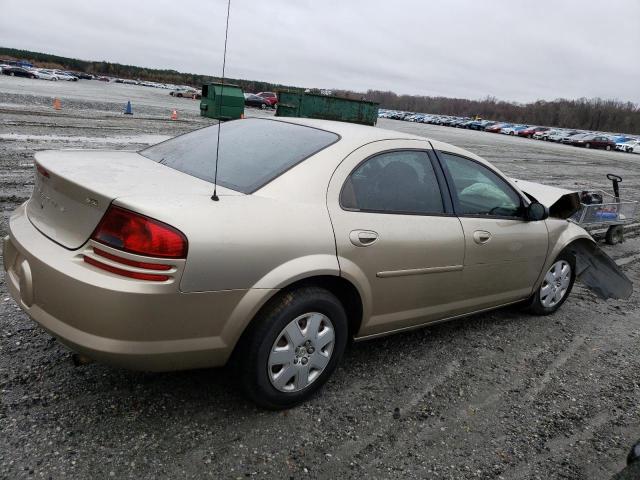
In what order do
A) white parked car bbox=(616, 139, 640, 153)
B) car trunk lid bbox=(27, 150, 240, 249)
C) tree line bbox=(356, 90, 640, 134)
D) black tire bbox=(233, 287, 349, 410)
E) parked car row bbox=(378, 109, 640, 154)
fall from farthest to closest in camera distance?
1. tree line bbox=(356, 90, 640, 134)
2. parked car row bbox=(378, 109, 640, 154)
3. white parked car bbox=(616, 139, 640, 153)
4. black tire bbox=(233, 287, 349, 410)
5. car trunk lid bbox=(27, 150, 240, 249)

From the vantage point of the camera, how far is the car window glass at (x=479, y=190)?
371 centimetres

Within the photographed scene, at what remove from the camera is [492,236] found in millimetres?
3781

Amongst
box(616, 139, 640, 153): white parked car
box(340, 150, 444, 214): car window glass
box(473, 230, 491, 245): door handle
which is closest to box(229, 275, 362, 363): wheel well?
box(340, 150, 444, 214): car window glass

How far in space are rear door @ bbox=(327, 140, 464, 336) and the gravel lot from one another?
503 millimetres

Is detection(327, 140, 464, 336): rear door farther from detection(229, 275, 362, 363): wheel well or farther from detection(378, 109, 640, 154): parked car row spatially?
detection(378, 109, 640, 154): parked car row

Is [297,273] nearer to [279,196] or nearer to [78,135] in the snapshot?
[279,196]

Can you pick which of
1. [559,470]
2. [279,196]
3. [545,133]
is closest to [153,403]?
[279,196]

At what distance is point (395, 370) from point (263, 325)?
1.30m

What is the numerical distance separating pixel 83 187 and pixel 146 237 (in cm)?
49

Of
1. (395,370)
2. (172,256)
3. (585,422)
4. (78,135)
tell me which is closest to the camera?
(172,256)

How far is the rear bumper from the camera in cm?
226

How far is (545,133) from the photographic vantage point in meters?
60.2

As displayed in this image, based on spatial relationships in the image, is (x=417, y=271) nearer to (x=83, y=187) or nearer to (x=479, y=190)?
(x=479, y=190)

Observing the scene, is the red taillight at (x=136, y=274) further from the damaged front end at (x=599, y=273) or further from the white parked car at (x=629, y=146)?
the white parked car at (x=629, y=146)
